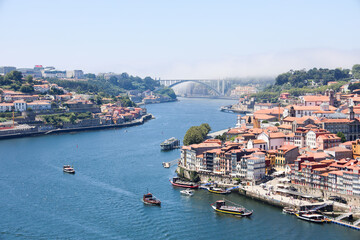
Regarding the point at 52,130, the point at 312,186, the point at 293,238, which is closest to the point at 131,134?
the point at 52,130

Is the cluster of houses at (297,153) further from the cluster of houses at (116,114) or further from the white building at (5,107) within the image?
the white building at (5,107)

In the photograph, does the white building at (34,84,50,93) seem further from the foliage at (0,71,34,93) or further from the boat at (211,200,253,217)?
the boat at (211,200,253,217)

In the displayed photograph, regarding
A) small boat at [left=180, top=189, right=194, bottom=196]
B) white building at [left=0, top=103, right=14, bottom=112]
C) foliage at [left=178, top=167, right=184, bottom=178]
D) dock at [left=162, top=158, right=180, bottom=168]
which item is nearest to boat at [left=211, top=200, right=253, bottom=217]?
small boat at [left=180, top=189, right=194, bottom=196]

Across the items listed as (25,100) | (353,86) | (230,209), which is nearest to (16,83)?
(25,100)

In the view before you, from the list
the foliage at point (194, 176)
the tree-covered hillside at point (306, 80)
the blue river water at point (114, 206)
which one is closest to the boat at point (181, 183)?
the blue river water at point (114, 206)

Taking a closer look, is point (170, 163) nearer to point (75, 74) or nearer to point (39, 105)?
point (39, 105)

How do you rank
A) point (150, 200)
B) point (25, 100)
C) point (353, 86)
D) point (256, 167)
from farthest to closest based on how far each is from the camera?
point (25, 100)
point (353, 86)
point (256, 167)
point (150, 200)
